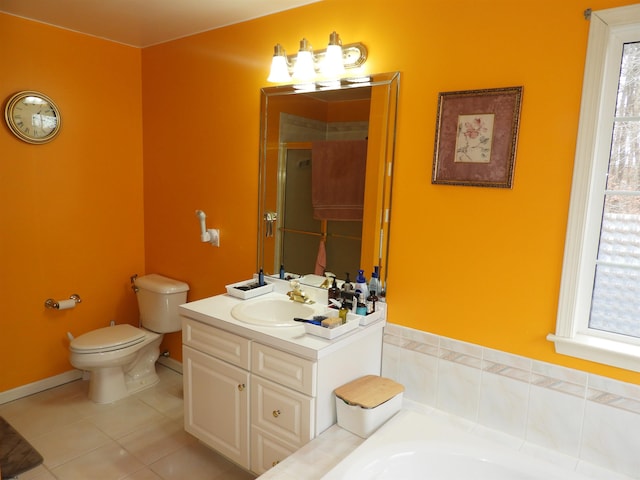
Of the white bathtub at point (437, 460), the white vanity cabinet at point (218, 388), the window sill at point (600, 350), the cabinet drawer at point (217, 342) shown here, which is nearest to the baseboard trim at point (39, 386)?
the white vanity cabinet at point (218, 388)

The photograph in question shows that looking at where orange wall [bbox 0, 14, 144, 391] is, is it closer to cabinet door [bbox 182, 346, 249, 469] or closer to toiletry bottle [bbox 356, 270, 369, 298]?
cabinet door [bbox 182, 346, 249, 469]

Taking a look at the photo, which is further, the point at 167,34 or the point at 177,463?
the point at 167,34

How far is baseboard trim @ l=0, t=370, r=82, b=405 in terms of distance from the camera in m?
2.83

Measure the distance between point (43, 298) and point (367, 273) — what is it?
2.22 m

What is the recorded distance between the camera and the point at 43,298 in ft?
9.57

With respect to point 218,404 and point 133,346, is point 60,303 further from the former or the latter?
point 218,404

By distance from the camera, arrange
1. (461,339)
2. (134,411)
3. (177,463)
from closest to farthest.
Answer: (461,339), (177,463), (134,411)

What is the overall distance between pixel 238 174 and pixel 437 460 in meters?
→ 1.87

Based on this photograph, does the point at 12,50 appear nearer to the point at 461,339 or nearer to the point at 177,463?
the point at 177,463

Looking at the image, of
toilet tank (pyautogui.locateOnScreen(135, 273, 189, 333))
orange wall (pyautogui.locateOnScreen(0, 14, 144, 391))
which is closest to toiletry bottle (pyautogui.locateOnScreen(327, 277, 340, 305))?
toilet tank (pyautogui.locateOnScreen(135, 273, 189, 333))

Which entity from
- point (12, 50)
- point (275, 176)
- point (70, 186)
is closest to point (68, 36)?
point (12, 50)

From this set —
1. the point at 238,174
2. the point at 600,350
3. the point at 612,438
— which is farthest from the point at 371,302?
the point at 238,174

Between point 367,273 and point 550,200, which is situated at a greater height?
point 550,200

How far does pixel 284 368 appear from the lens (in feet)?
6.12
